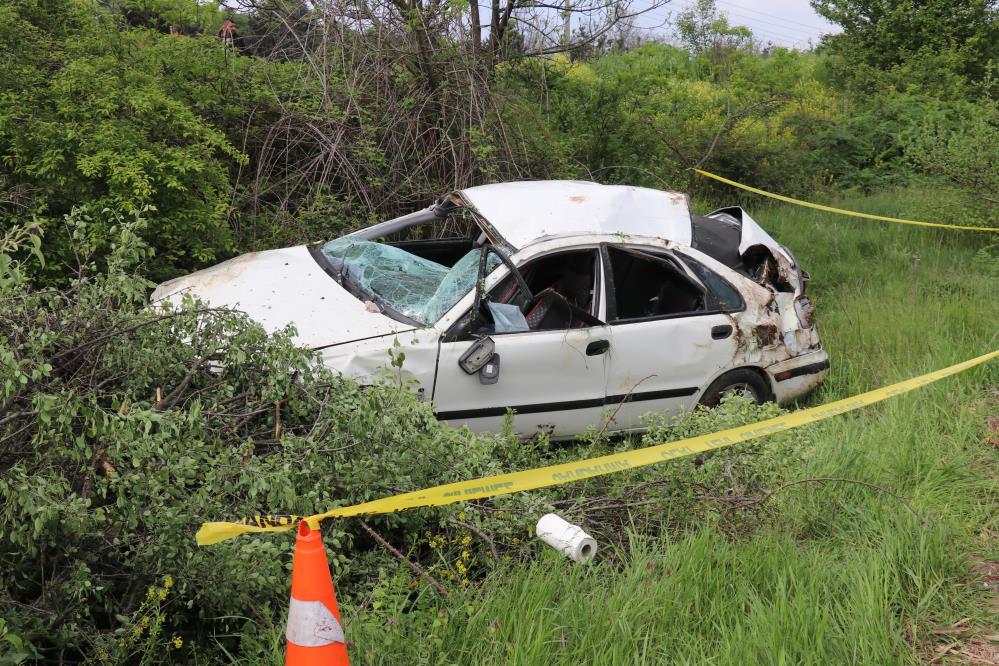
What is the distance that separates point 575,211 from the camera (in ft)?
18.5

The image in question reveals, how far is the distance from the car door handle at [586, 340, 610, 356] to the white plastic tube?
1.72m

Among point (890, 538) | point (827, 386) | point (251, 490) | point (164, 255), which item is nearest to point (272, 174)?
point (164, 255)

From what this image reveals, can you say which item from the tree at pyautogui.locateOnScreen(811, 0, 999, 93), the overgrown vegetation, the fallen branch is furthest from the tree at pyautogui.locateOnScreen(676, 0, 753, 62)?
the fallen branch

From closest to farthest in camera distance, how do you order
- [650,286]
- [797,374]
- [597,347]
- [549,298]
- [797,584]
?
[797,584]
[597,347]
[549,298]
[797,374]
[650,286]

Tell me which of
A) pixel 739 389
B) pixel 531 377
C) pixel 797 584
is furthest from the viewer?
pixel 739 389

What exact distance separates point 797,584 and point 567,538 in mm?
865

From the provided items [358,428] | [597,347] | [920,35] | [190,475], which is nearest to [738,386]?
[597,347]

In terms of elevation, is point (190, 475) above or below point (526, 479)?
above

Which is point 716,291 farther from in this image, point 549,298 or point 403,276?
point 403,276

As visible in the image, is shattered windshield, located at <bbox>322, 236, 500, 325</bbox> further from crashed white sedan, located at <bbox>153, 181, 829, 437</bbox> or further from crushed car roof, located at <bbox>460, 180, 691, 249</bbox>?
crushed car roof, located at <bbox>460, 180, 691, 249</bbox>

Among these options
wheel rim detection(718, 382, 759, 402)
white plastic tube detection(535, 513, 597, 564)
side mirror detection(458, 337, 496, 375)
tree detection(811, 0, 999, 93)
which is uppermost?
tree detection(811, 0, 999, 93)

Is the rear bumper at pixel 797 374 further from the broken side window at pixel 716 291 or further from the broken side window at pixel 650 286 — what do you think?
the broken side window at pixel 650 286

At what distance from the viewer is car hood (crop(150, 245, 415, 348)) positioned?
15.7 ft

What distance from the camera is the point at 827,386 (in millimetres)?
6395
